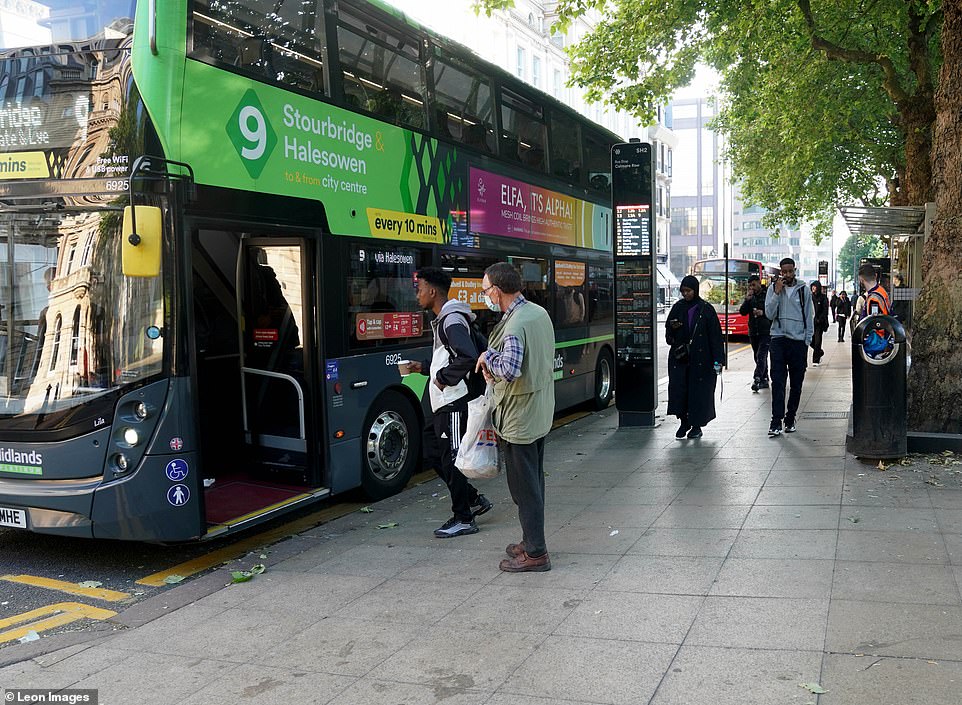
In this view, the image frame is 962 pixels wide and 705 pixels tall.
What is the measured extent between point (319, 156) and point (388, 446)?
2.57m

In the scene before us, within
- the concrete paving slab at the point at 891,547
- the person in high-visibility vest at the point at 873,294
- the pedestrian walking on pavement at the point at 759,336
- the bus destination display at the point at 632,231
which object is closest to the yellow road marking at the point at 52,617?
the concrete paving slab at the point at 891,547

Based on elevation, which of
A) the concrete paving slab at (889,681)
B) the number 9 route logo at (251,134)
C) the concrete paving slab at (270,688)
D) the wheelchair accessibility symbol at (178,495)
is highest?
the number 9 route logo at (251,134)

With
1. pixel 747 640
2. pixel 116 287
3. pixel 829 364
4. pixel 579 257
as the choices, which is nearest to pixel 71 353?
pixel 116 287

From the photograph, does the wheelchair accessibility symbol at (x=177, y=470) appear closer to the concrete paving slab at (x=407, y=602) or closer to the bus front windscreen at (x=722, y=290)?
the concrete paving slab at (x=407, y=602)

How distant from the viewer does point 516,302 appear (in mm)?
5277

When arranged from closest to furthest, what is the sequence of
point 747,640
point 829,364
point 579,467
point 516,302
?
point 747,640, point 516,302, point 579,467, point 829,364

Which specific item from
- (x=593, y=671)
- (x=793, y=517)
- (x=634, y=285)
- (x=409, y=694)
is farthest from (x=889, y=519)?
(x=634, y=285)

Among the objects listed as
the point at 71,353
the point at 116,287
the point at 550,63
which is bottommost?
the point at 71,353

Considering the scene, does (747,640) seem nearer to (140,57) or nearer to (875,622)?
(875,622)

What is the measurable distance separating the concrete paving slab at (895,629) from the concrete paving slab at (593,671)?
0.80 m

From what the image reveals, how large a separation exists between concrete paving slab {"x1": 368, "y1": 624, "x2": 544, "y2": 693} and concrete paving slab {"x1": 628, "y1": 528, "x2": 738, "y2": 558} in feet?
5.29

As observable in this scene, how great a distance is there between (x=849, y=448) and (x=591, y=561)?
159 inches

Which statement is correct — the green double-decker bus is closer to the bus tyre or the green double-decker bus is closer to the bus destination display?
the bus tyre

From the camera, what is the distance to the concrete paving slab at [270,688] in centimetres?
371
